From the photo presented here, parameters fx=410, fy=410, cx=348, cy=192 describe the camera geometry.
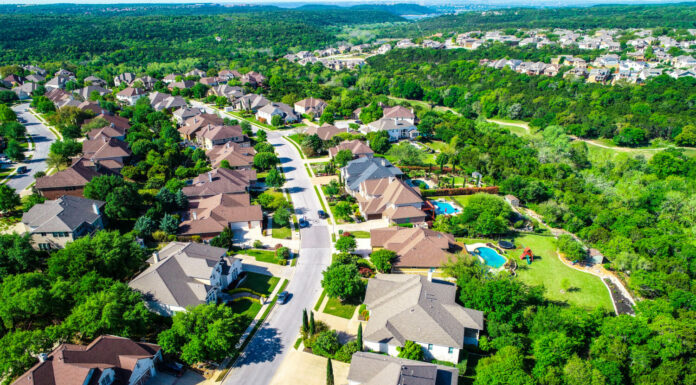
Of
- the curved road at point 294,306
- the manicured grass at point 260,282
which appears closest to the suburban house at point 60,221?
the manicured grass at point 260,282

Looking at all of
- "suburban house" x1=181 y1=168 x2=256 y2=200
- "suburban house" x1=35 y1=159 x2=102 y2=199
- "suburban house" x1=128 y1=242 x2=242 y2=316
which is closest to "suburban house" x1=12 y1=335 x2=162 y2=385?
"suburban house" x1=128 y1=242 x2=242 y2=316

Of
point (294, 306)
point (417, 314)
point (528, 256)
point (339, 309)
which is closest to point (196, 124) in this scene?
point (294, 306)

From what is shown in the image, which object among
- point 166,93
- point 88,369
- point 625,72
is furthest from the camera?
point 625,72

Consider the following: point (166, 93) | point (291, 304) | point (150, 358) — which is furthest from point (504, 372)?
point (166, 93)

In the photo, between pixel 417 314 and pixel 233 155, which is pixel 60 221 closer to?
pixel 233 155

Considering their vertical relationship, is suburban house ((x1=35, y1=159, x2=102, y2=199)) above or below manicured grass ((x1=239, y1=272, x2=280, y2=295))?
above

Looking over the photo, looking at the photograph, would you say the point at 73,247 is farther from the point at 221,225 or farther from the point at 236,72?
the point at 236,72

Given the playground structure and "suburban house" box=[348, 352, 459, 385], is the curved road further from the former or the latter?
the playground structure
